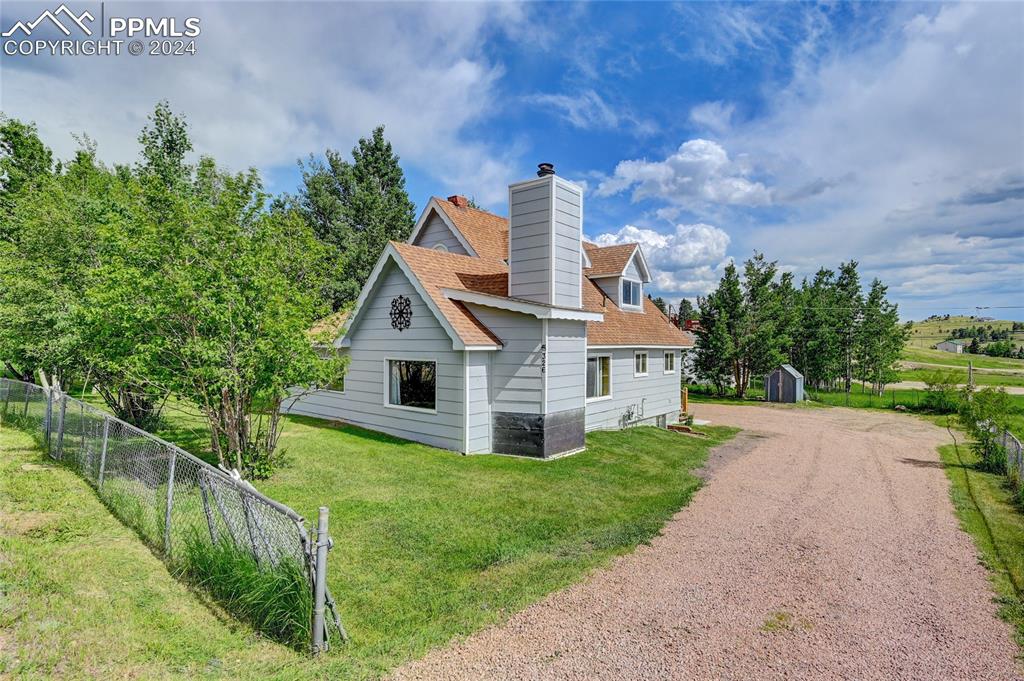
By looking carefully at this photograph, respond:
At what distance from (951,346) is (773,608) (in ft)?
377

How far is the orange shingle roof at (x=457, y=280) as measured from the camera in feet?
37.7

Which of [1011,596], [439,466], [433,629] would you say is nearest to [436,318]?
[439,466]

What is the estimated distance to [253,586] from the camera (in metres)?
4.59

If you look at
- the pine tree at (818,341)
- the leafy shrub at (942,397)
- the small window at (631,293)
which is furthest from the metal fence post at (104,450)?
the pine tree at (818,341)

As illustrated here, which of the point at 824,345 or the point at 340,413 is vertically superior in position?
the point at 824,345

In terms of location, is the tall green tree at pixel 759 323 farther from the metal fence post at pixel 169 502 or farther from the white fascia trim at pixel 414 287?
the metal fence post at pixel 169 502

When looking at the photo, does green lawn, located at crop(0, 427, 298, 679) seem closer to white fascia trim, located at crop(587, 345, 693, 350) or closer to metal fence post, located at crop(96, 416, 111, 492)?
metal fence post, located at crop(96, 416, 111, 492)

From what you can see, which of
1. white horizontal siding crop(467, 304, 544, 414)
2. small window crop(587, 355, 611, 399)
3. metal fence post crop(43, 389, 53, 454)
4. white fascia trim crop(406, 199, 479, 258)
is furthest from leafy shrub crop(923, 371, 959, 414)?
metal fence post crop(43, 389, 53, 454)

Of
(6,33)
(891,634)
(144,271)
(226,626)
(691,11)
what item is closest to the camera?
(226,626)

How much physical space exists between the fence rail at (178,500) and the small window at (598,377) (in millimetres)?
11063

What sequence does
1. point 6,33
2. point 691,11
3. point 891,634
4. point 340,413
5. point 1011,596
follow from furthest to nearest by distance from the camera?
point 340,413 < point 691,11 < point 6,33 < point 1011,596 < point 891,634

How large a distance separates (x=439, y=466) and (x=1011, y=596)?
8716 millimetres

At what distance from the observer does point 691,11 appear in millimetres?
9883

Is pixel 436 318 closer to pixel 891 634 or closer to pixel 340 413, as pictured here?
pixel 340 413
